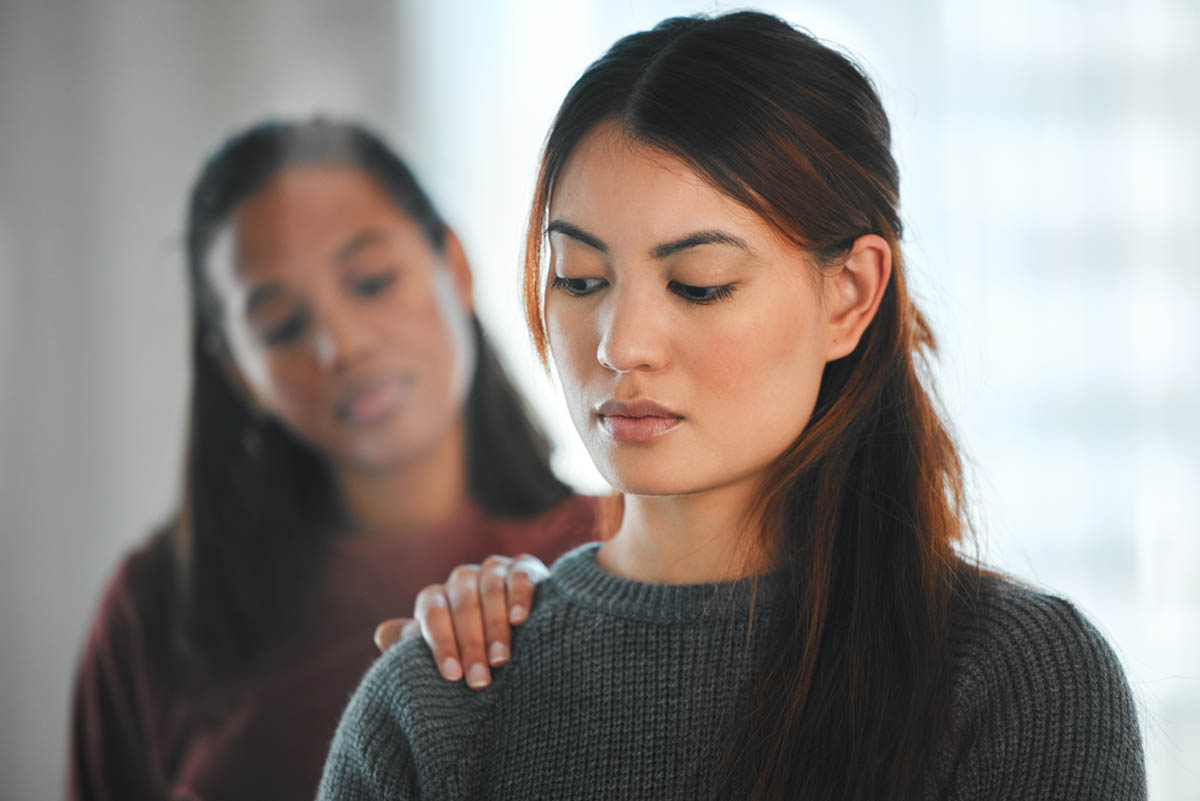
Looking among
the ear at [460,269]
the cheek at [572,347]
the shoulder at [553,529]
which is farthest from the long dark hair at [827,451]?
the ear at [460,269]

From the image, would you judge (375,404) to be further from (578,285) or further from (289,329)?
(578,285)

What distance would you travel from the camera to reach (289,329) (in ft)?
6.42

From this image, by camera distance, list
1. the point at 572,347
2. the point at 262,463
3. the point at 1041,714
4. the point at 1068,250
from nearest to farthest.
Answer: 1. the point at 1041,714
2. the point at 572,347
3. the point at 1068,250
4. the point at 262,463

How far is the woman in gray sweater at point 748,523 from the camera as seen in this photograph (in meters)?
0.95

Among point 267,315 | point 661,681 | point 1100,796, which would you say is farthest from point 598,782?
point 267,315

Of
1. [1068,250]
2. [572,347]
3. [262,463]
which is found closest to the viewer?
[572,347]

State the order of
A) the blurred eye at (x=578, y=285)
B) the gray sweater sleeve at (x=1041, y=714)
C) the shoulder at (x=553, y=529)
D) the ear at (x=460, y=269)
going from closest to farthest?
the gray sweater sleeve at (x=1041, y=714) < the blurred eye at (x=578, y=285) < the shoulder at (x=553, y=529) < the ear at (x=460, y=269)

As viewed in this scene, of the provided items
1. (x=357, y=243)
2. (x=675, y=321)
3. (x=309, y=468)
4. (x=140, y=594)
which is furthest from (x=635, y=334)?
(x=140, y=594)

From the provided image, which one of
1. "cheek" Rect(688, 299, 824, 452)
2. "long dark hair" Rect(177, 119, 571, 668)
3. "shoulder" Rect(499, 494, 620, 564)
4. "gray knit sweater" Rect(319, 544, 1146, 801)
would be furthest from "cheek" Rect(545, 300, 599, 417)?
"long dark hair" Rect(177, 119, 571, 668)

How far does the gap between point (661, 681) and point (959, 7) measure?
139cm

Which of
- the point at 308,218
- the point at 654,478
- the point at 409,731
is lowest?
the point at 409,731

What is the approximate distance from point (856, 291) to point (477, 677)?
1.72ft

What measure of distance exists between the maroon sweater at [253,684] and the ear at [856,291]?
32.8 inches

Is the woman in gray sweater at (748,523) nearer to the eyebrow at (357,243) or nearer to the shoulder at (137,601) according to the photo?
the eyebrow at (357,243)
